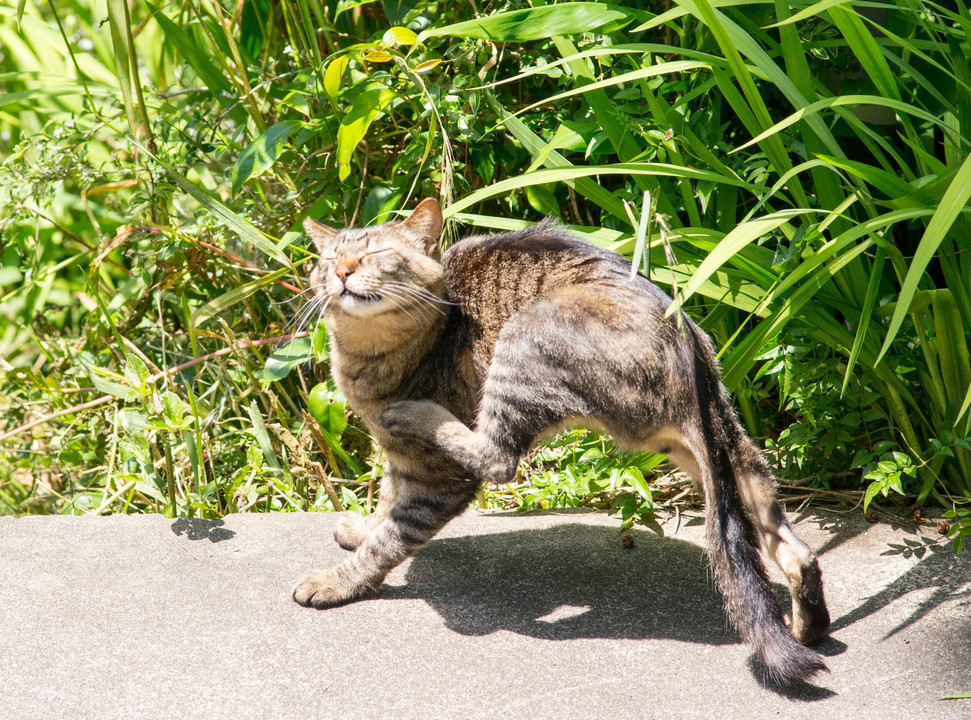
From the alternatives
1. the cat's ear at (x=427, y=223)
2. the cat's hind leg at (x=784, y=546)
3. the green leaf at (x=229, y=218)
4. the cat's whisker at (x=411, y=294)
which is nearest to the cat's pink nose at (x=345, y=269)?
the cat's whisker at (x=411, y=294)

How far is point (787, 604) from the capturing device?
223cm

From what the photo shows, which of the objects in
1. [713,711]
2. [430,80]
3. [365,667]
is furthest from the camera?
[430,80]

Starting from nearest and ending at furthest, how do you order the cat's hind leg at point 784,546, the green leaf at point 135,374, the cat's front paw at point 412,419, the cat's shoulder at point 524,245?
the cat's hind leg at point 784,546, the cat's front paw at point 412,419, the cat's shoulder at point 524,245, the green leaf at point 135,374

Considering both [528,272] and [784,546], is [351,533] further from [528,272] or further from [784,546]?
[784,546]

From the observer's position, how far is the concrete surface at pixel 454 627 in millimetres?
1836

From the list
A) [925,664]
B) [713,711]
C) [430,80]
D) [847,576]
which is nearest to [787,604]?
[847,576]

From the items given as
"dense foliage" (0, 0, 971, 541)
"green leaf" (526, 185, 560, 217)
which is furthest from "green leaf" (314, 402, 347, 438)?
"green leaf" (526, 185, 560, 217)

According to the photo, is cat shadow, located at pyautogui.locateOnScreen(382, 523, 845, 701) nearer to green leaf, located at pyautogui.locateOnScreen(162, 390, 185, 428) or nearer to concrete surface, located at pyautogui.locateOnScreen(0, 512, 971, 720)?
concrete surface, located at pyautogui.locateOnScreen(0, 512, 971, 720)

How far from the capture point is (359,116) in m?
2.75

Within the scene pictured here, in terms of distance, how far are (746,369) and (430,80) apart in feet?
5.23

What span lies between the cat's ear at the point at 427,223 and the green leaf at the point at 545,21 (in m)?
0.45

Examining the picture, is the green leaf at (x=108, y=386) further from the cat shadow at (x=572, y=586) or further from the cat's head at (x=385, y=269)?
the cat shadow at (x=572, y=586)

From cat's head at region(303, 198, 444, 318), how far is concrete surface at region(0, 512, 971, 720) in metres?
0.74

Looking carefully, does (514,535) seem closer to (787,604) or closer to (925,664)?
(787,604)
